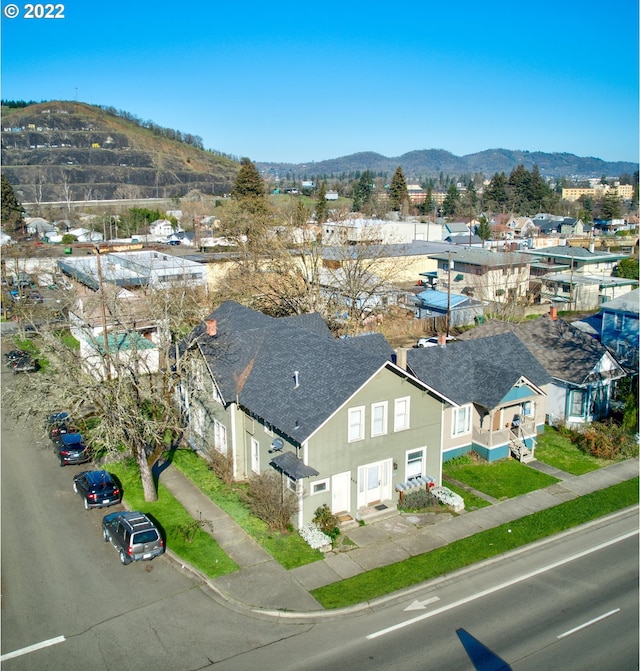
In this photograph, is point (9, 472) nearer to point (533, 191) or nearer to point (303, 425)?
point (303, 425)

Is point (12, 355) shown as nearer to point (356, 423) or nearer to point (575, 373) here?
point (356, 423)

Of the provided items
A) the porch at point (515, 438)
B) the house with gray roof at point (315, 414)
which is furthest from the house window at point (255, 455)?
the porch at point (515, 438)

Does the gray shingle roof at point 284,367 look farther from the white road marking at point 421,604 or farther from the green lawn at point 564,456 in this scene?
the green lawn at point 564,456

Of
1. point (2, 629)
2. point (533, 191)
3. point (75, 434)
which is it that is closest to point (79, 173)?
point (533, 191)

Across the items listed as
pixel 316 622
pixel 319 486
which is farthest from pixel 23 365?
pixel 316 622

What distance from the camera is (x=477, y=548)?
2209 cm

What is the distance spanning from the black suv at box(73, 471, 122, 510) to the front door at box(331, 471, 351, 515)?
8.70m

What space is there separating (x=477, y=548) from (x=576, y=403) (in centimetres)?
1409

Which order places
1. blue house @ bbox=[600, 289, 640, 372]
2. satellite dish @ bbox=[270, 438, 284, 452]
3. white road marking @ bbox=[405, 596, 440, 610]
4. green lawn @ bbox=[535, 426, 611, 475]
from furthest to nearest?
blue house @ bbox=[600, 289, 640, 372] < green lawn @ bbox=[535, 426, 611, 475] < satellite dish @ bbox=[270, 438, 284, 452] < white road marking @ bbox=[405, 596, 440, 610]

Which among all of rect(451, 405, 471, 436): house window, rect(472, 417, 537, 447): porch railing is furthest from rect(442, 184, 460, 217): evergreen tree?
rect(451, 405, 471, 436): house window

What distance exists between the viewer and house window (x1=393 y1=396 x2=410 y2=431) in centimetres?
2420

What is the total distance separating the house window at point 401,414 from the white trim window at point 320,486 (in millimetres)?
3450

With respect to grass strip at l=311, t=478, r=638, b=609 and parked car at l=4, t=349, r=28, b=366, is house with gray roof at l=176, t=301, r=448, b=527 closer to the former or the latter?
grass strip at l=311, t=478, r=638, b=609

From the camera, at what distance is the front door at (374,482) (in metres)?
24.0
